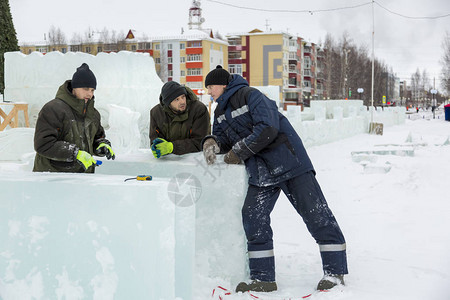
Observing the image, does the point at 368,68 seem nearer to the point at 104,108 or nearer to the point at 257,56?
the point at 257,56

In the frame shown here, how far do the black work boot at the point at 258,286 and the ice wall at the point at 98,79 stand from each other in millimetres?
8929

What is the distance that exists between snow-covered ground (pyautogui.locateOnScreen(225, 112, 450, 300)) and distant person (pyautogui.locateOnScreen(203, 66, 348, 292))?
16 centimetres

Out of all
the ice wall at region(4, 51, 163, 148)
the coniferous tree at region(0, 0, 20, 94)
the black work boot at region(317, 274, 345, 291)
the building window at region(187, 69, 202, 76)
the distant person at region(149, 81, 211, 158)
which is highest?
the building window at region(187, 69, 202, 76)

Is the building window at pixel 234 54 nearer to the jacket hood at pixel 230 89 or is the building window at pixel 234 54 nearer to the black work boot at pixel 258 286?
the jacket hood at pixel 230 89

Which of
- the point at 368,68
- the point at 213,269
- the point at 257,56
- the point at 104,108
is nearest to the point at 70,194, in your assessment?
the point at 213,269

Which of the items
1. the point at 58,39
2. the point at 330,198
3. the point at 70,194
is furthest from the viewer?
the point at 58,39

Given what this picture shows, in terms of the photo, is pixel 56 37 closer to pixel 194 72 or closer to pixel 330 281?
pixel 194 72

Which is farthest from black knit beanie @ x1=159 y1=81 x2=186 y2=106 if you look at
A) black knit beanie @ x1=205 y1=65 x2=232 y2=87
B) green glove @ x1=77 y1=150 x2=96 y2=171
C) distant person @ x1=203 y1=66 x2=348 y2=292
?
green glove @ x1=77 y1=150 x2=96 y2=171

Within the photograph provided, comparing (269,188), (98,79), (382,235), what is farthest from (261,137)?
(98,79)

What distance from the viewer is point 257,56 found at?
191 ft

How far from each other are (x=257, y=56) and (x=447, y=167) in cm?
5086

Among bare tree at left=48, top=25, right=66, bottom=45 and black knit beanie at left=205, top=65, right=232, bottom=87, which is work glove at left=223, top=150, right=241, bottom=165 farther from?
bare tree at left=48, top=25, right=66, bottom=45

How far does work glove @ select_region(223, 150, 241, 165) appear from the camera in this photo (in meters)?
3.46

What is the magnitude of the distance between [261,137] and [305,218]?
673mm
